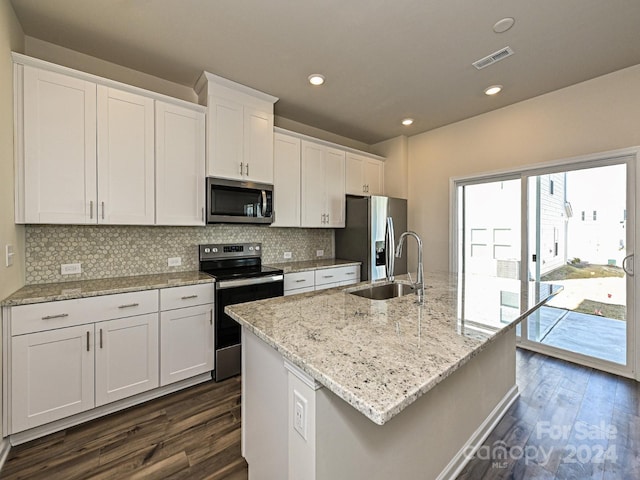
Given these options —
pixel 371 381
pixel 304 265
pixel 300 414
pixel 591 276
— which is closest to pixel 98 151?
pixel 304 265

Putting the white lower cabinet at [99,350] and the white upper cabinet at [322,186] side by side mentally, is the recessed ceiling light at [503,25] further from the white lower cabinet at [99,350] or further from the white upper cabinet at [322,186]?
the white lower cabinet at [99,350]

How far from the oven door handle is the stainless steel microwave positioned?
597 mm

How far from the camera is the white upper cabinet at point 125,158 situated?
7.18 feet

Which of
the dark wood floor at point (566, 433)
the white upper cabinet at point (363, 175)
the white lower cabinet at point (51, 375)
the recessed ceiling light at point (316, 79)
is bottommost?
the dark wood floor at point (566, 433)

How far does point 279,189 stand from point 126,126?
1.50 meters

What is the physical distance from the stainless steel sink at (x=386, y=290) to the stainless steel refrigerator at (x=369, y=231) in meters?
1.21

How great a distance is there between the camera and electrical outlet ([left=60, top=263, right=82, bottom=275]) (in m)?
2.25

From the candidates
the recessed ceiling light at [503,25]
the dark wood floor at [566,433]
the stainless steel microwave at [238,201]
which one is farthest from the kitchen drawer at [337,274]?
the recessed ceiling light at [503,25]

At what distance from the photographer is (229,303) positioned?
2523mm

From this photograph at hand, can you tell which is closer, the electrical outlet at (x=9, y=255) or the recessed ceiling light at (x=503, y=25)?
the electrical outlet at (x=9, y=255)

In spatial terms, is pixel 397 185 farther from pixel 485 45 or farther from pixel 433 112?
pixel 485 45

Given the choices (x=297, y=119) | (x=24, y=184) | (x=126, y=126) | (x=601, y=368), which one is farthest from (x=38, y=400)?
(x=601, y=368)

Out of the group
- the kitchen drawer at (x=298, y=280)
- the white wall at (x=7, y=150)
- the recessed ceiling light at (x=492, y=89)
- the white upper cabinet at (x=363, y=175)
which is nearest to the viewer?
the white wall at (x=7, y=150)

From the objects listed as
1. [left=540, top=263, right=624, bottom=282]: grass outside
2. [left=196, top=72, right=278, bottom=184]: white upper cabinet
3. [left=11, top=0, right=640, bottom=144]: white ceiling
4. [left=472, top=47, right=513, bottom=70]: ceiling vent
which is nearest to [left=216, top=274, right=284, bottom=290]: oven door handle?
[left=196, top=72, right=278, bottom=184]: white upper cabinet
